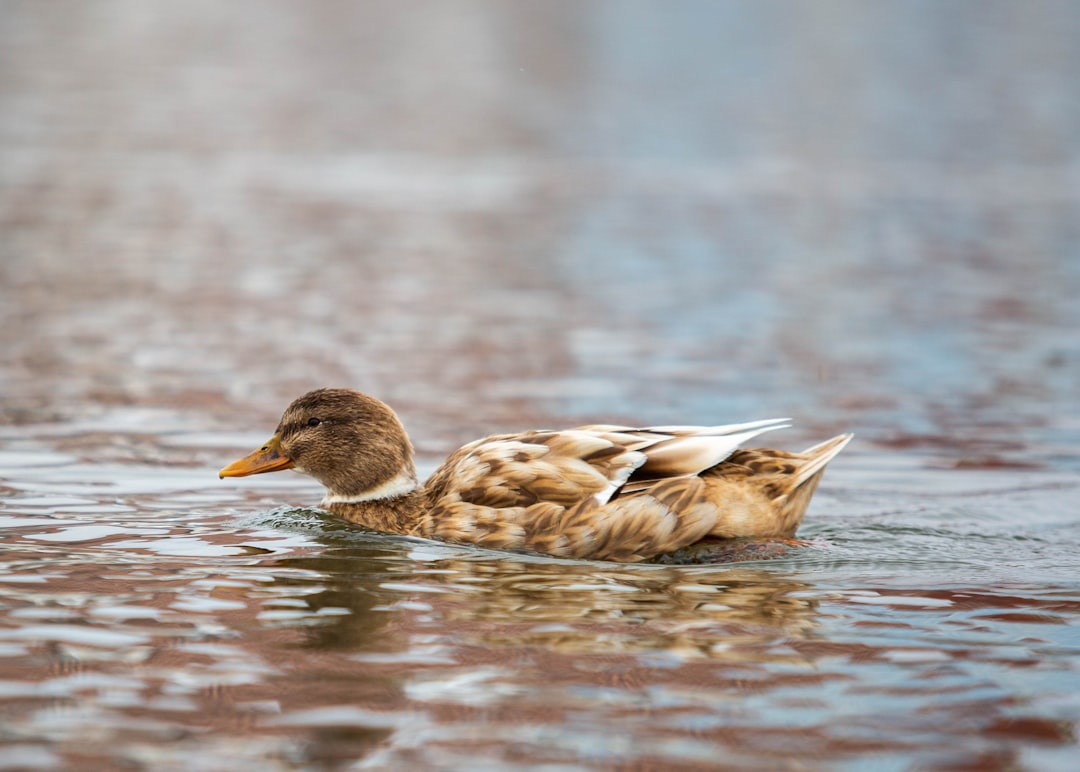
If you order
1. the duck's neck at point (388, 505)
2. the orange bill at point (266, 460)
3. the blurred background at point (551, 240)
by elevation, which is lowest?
the duck's neck at point (388, 505)

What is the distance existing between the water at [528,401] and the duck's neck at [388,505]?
0.18 meters

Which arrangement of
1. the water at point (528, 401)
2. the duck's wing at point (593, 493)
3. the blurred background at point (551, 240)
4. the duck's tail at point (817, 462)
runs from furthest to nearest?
Answer: the blurred background at point (551, 240), the duck's tail at point (817, 462), the duck's wing at point (593, 493), the water at point (528, 401)

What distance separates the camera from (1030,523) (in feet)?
30.4

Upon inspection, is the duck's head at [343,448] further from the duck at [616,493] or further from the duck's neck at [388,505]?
the duck at [616,493]

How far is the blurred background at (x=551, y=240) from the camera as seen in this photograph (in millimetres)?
12883

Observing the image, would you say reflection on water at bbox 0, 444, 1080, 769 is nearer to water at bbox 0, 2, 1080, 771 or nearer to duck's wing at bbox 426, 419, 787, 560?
water at bbox 0, 2, 1080, 771

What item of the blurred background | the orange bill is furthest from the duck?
the blurred background

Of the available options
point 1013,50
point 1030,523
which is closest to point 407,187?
point 1030,523

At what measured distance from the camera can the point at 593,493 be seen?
27.4 ft

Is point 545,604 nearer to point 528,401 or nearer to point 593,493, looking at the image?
point 593,493

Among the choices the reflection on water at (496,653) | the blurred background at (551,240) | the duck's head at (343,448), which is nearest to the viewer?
the reflection on water at (496,653)

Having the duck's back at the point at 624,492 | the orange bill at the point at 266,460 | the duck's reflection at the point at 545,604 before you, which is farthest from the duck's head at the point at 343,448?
the duck's reflection at the point at 545,604

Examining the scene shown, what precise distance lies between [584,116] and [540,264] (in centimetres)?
1556

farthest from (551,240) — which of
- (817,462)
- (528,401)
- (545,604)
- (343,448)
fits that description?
(545,604)
